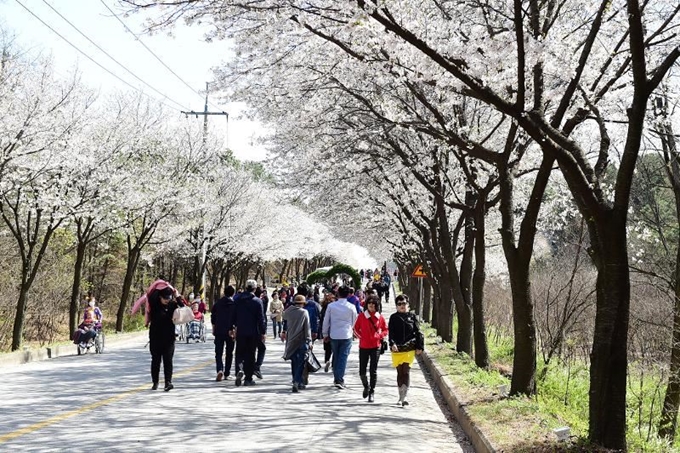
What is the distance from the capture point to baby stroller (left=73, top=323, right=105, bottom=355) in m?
21.1

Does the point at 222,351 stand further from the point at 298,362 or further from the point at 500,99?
the point at 500,99

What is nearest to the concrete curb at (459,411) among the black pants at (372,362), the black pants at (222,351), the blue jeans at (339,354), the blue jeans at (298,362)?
the black pants at (372,362)

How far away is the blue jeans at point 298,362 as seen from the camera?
13531 millimetres

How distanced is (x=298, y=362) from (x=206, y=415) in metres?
3.25

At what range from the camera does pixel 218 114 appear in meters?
40.1

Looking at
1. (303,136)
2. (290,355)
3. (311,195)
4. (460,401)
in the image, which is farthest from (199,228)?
(460,401)

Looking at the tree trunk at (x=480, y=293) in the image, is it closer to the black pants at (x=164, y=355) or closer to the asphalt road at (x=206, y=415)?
the asphalt road at (x=206, y=415)

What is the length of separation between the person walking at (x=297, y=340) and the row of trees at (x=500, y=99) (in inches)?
149

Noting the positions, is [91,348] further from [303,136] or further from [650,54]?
[650,54]

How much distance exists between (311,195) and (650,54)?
540 inches

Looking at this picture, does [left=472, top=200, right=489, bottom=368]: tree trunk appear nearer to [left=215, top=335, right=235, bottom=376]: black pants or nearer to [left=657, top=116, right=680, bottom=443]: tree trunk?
[left=657, top=116, right=680, bottom=443]: tree trunk

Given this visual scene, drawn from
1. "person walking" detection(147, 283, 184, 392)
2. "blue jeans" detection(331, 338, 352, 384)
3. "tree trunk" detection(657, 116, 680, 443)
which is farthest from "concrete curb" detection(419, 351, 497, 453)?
"person walking" detection(147, 283, 184, 392)

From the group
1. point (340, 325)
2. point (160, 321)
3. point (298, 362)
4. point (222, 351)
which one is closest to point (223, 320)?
point (222, 351)

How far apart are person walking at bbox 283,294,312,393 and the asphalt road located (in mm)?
487
